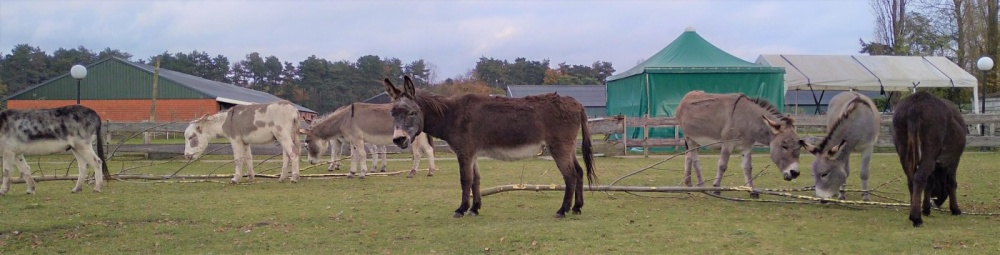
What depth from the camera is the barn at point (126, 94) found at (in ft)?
171

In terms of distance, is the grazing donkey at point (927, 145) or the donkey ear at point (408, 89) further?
the donkey ear at point (408, 89)

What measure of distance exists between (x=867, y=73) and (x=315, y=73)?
223 feet

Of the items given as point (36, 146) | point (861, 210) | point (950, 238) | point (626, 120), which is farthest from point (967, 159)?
point (36, 146)

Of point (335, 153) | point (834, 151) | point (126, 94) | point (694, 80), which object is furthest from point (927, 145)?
point (126, 94)

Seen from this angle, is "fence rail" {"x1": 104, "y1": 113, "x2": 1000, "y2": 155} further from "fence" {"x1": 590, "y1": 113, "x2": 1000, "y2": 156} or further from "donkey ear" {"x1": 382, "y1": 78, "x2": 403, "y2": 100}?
"donkey ear" {"x1": 382, "y1": 78, "x2": 403, "y2": 100}

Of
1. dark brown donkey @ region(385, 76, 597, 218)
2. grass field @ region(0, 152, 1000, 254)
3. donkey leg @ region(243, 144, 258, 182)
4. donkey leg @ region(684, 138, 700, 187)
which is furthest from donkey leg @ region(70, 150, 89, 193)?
donkey leg @ region(684, 138, 700, 187)

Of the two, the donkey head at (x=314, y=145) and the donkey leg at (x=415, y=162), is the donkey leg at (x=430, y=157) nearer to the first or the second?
the donkey leg at (x=415, y=162)

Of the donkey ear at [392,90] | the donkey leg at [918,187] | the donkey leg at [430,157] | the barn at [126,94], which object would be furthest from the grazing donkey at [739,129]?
the barn at [126,94]

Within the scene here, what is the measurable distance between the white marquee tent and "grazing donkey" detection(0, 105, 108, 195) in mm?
22965

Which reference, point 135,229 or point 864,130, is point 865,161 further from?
point 135,229

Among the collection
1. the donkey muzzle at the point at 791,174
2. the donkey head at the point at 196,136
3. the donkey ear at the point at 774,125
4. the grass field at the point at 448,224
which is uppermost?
the donkey ear at the point at 774,125

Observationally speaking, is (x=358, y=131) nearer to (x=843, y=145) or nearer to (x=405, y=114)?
(x=405, y=114)

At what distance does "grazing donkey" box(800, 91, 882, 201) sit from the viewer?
879 centimetres

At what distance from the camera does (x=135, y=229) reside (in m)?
7.59
